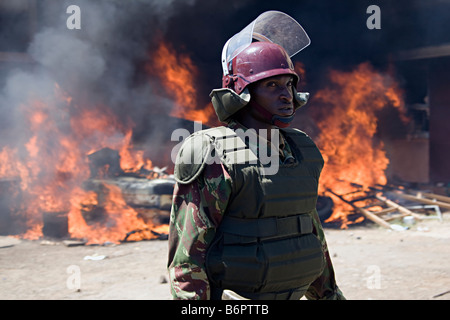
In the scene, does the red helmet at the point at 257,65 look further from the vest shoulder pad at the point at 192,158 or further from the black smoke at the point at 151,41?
the black smoke at the point at 151,41

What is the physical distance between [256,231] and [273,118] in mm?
488

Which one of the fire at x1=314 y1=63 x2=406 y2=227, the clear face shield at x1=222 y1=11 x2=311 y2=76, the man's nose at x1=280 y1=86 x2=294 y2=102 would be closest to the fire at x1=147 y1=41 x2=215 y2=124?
the fire at x1=314 y1=63 x2=406 y2=227

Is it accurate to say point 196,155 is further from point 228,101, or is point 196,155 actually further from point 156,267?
point 156,267

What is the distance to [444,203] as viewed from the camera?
9.31 m

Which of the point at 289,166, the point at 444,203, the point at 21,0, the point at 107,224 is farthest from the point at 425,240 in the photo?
the point at 21,0

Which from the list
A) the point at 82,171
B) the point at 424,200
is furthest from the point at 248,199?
the point at 82,171

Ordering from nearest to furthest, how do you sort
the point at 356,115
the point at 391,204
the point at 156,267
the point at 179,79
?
the point at 156,267, the point at 391,204, the point at 179,79, the point at 356,115

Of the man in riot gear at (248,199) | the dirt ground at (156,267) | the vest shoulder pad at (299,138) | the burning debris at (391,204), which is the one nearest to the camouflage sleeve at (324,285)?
the man in riot gear at (248,199)

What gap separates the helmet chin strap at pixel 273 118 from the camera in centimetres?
197

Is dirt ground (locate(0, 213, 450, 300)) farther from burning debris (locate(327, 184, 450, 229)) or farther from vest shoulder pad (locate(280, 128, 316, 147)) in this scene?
vest shoulder pad (locate(280, 128, 316, 147))

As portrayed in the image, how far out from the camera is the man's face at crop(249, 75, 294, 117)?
6.43 ft

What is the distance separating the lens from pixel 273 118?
1970 millimetres

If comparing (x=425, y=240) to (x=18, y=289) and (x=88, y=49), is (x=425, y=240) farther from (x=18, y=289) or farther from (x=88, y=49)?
(x=88, y=49)

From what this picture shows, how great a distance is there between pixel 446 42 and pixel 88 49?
864 centimetres
